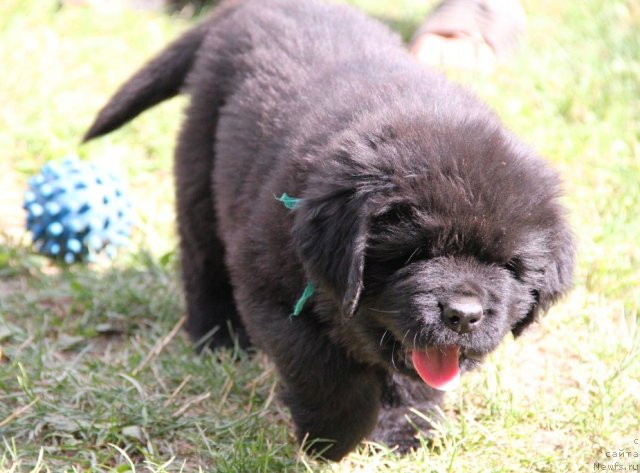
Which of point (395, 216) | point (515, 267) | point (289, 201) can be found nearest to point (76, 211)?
point (289, 201)

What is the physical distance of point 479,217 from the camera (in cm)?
229

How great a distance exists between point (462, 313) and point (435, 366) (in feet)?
0.98

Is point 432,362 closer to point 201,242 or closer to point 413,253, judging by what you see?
point 413,253

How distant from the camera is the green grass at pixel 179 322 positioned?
9.36 feet

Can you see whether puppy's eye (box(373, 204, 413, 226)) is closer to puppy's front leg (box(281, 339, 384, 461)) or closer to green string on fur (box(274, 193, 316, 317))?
green string on fur (box(274, 193, 316, 317))

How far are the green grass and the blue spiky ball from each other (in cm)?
11

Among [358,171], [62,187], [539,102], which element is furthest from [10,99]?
[358,171]

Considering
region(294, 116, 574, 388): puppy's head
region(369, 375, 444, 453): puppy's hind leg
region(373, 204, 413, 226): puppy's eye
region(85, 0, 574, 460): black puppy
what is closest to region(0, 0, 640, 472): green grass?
region(369, 375, 444, 453): puppy's hind leg

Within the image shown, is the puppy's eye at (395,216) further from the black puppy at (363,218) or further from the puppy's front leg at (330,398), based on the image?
the puppy's front leg at (330,398)

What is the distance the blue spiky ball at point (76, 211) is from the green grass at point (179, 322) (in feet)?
0.34

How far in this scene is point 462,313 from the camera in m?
2.24

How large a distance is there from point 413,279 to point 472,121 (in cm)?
49

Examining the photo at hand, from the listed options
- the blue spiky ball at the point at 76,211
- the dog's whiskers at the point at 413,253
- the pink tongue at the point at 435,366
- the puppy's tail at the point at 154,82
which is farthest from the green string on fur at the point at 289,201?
the blue spiky ball at the point at 76,211

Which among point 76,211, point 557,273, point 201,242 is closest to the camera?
point 557,273
